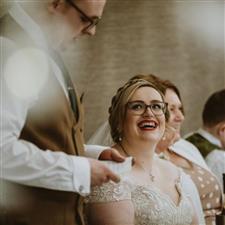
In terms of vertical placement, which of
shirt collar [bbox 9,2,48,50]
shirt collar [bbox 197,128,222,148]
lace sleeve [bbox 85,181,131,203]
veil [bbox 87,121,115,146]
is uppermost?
shirt collar [bbox 9,2,48,50]

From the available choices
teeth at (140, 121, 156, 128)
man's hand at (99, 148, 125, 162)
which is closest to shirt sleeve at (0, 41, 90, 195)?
man's hand at (99, 148, 125, 162)

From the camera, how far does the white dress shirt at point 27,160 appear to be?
0.93 metres

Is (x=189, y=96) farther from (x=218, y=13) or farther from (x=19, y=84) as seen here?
(x=19, y=84)

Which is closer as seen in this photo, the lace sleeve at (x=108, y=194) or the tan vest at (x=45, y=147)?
the tan vest at (x=45, y=147)

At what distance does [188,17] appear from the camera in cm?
261

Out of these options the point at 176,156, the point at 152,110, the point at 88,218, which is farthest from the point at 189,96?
the point at 88,218

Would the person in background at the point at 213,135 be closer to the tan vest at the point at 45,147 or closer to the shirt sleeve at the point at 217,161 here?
the shirt sleeve at the point at 217,161

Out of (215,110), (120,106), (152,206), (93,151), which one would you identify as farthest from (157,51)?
(93,151)

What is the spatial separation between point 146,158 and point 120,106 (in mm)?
144

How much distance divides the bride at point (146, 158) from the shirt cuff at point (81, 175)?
Result: 0.49m

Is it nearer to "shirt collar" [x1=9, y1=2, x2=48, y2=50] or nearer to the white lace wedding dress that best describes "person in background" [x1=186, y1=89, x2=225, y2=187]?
the white lace wedding dress

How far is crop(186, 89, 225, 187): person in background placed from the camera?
2.24m

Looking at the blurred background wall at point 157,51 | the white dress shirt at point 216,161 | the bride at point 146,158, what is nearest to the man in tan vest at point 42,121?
the bride at point 146,158

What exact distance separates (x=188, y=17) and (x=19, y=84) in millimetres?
1756
